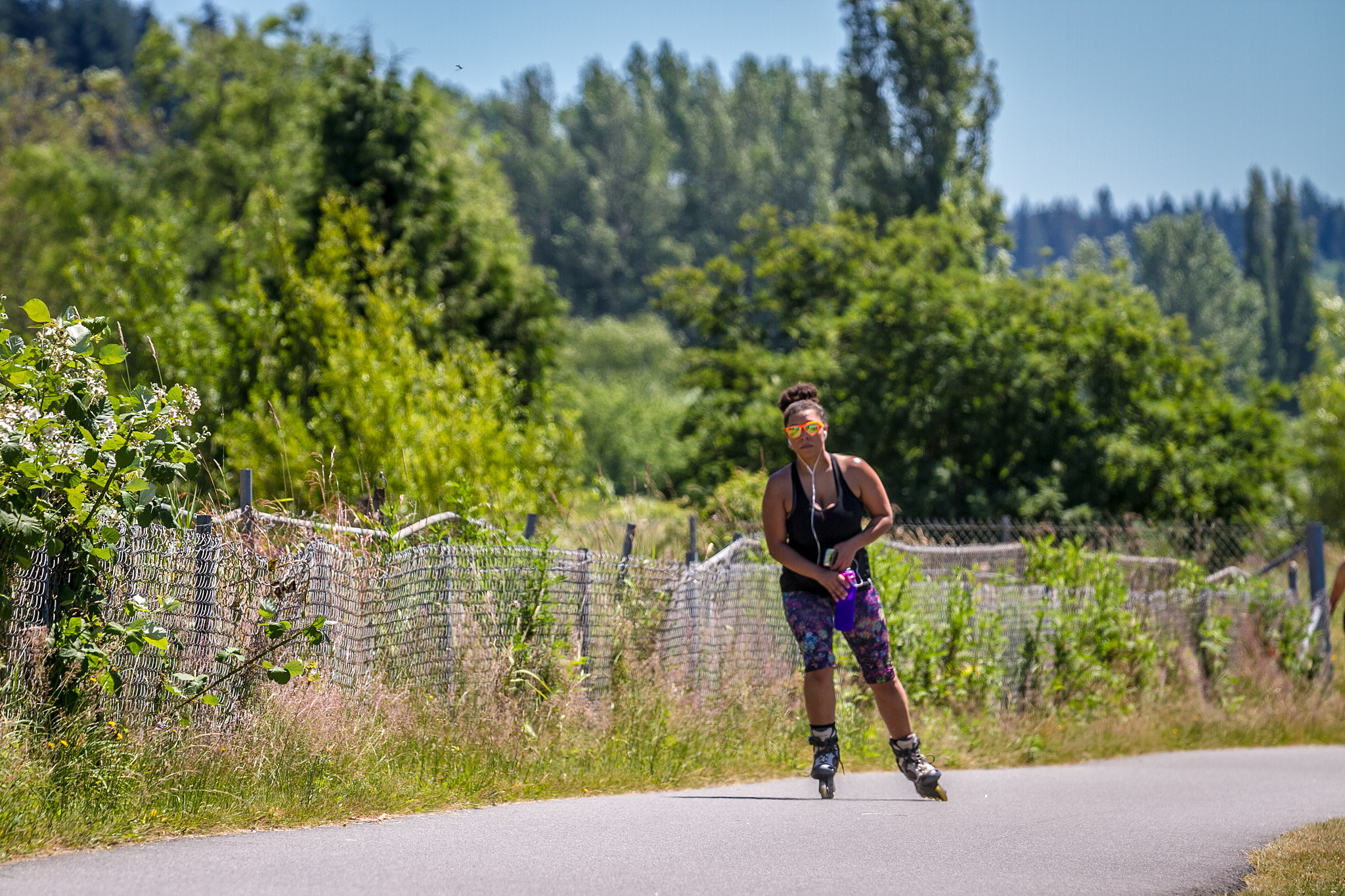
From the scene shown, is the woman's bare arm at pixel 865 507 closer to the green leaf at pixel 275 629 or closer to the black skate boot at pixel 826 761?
the black skate boot at pixel 826 761

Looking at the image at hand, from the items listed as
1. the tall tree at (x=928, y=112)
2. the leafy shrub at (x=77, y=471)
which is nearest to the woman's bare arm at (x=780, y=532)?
the leafy shrub at (x=77, y=471)

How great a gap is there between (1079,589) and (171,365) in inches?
644

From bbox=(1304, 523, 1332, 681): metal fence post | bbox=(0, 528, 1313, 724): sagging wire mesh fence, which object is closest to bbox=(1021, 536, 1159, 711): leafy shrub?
bbox=(0, 528, 1313, 724): sagging wire mesh fence

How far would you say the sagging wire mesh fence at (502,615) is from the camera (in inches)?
267

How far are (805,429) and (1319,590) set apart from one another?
11.0 meters

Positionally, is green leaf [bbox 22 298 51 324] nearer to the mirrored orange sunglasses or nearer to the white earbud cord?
the mirrored orange sunglasses

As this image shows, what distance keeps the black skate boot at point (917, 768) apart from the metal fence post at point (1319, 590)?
9227 millimetres

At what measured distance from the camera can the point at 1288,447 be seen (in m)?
30.5

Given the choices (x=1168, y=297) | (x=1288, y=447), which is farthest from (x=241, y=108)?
(x=1168, y=297)

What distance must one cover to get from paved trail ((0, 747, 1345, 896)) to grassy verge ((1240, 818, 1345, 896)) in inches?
5.1

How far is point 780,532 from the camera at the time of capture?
784cm

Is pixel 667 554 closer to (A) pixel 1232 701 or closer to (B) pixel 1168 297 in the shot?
(A) pixel 1232 701

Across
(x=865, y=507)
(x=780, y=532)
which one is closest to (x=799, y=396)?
(x=865, y=507)

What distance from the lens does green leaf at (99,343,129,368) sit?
6434mm
